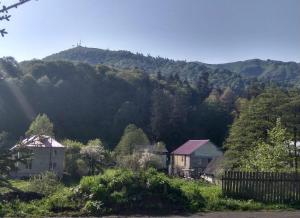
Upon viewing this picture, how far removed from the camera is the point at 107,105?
11131 centimetres

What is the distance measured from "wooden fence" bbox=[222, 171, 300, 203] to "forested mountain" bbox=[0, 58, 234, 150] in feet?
240

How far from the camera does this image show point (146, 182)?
1881 centimetres

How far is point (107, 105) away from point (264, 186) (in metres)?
92.5

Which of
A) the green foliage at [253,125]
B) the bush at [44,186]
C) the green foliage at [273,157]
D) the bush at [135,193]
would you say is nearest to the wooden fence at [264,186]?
the bush at [135,193]

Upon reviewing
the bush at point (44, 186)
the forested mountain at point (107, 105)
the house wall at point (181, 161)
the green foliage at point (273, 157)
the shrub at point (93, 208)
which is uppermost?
the forested mountain at point (107, 105)

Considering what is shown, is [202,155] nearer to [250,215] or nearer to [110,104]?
[110,104]

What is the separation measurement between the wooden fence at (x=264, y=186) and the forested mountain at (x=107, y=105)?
7312cm

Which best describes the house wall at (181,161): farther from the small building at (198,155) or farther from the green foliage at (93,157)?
the green foliage at (93,157)

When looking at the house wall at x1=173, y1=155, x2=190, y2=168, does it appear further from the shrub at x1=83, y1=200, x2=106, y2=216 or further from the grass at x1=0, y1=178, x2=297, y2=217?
the shrub at x1=83, y1=200, x2=106, y2=216

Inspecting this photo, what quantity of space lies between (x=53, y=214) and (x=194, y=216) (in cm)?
497

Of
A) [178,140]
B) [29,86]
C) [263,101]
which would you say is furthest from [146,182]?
[178,140]

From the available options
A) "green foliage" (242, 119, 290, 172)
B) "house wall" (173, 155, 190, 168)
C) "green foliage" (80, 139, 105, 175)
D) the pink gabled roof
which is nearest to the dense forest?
"house wall" (173, 155, 190, 168)

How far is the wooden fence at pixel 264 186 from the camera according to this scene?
20.1 m

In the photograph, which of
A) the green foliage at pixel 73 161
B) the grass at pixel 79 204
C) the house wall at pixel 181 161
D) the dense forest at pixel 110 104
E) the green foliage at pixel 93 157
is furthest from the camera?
the dense forest at pixel 110 104
